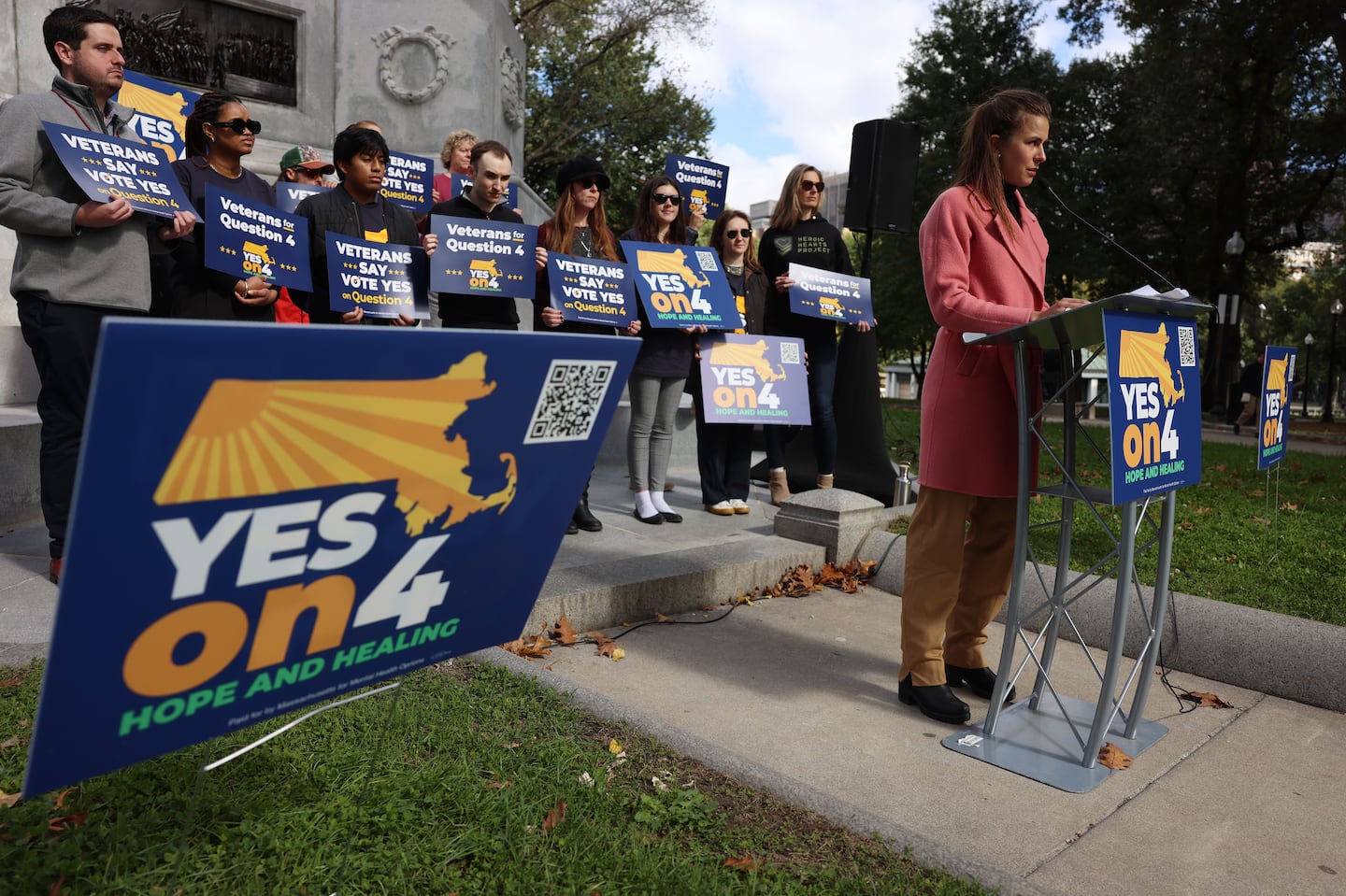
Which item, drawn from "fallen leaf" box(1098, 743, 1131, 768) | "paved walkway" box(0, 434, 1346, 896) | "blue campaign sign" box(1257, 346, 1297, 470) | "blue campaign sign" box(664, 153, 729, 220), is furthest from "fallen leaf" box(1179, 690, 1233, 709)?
"blue campaign sign" box(664, 153, 729, 220)

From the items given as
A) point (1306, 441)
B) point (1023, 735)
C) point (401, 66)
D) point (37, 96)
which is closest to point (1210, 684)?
point (1023, 735)

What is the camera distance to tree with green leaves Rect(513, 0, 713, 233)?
Answer: 1185 inches

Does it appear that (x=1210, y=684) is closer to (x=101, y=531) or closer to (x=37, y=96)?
(x=101, y=531)

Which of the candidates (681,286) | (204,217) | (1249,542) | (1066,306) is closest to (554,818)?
(1066,306)

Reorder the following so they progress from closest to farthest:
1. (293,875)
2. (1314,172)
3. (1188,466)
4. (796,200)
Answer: (293,875) → (1188,466) → (796,200) → (1314,172)

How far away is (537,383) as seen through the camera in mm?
1819

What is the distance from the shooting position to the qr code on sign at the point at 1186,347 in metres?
3.46

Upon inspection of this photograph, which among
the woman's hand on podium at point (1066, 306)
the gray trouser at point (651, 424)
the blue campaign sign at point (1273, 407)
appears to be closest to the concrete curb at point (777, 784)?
the woman's hand on podium at point (1066, 306)

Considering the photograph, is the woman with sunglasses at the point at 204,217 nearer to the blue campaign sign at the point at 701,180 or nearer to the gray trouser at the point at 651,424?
the gray trouser at the point at 651,424

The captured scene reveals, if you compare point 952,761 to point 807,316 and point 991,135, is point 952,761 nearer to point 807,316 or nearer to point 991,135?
point 991,135

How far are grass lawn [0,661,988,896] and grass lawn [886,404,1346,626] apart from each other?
2545mm

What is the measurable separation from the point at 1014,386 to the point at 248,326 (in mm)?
3030

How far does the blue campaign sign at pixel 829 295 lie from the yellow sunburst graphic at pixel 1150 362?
406 cm

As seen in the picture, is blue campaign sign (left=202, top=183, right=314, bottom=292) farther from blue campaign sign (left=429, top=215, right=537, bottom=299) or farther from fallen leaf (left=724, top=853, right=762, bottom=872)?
fallen leaf (left=724, top=853, right=762, bottom=872)
